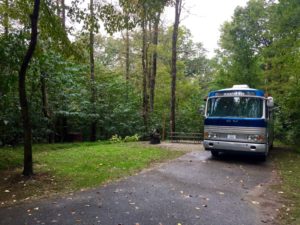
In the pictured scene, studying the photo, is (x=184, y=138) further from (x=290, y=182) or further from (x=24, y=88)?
(x=24, y=88)

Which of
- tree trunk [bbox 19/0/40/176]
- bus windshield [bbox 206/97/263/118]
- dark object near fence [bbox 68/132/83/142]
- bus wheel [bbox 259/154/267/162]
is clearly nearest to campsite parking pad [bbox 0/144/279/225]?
bus wheel [bbox 259/154/267/162]

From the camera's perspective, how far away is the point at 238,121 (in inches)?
368

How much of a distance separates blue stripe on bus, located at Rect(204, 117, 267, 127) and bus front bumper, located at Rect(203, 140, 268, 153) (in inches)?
25.4

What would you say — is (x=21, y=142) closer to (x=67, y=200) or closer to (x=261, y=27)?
(x=67, y=200)

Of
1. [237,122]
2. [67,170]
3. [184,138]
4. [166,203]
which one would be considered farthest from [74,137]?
[166,203]

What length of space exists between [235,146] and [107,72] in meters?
13.9

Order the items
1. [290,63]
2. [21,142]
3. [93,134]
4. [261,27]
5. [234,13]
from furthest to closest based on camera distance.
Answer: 1. [234,13]
2. [261,27]
3. [93,134]
4. [21,142]
5. [290,63]

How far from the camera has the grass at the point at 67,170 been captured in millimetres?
6488

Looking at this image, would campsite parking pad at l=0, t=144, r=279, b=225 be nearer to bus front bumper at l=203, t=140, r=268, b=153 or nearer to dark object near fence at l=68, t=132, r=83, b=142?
bus front bumper at l=203, t=140, r=268, b=153

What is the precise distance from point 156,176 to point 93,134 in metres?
11.4

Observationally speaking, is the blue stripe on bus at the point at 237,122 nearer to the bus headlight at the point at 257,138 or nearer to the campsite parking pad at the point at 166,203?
the bus headlight at the point at 257,138

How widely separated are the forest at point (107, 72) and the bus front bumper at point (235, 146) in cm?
394

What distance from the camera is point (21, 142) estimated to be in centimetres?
1387

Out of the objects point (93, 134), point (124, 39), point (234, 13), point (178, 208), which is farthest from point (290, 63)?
point (124, 39)
